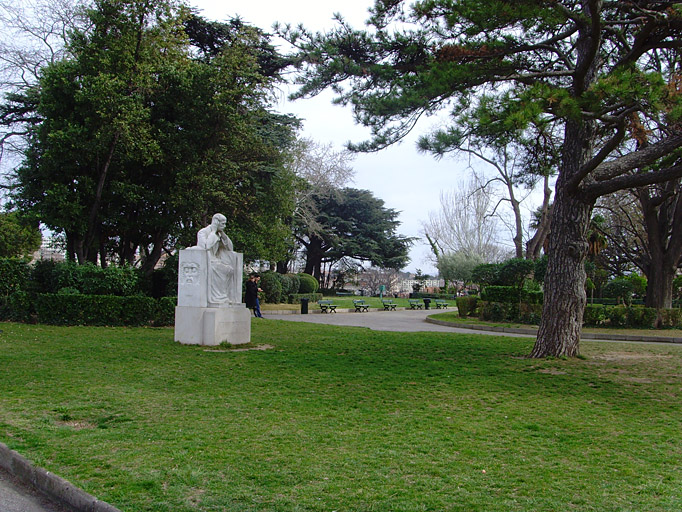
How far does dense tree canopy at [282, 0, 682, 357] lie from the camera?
337 inches

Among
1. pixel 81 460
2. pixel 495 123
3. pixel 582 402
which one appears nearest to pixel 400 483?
pixel 81 460

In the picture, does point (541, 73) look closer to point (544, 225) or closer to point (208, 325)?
point (208, 325)

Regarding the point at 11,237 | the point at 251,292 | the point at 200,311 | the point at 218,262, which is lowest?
the point at 200,311

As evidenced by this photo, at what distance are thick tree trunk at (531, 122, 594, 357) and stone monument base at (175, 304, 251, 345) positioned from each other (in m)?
6.29

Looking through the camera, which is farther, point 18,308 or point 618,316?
point 618,316

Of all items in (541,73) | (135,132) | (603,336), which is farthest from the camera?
(603,336)

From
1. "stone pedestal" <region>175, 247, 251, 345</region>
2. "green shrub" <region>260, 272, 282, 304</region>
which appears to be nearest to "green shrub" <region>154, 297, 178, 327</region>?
"stone pedestal" <region>175, 247, 251, 345</region>

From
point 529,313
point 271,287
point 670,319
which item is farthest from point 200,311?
point 271,287

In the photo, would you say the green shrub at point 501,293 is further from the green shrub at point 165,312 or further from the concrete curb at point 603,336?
the green shrub at point 165,312

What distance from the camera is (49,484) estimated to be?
392 centimetres

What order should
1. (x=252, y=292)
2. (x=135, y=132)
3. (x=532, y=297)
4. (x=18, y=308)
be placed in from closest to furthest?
(x=18, y=308)
(x=135, y=132)
(x=252, y=292)
(x=532, y=297)

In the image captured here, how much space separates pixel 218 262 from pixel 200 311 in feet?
3.72

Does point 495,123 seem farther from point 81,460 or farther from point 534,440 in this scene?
point 81,460

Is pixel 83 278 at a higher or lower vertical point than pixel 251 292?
higher
